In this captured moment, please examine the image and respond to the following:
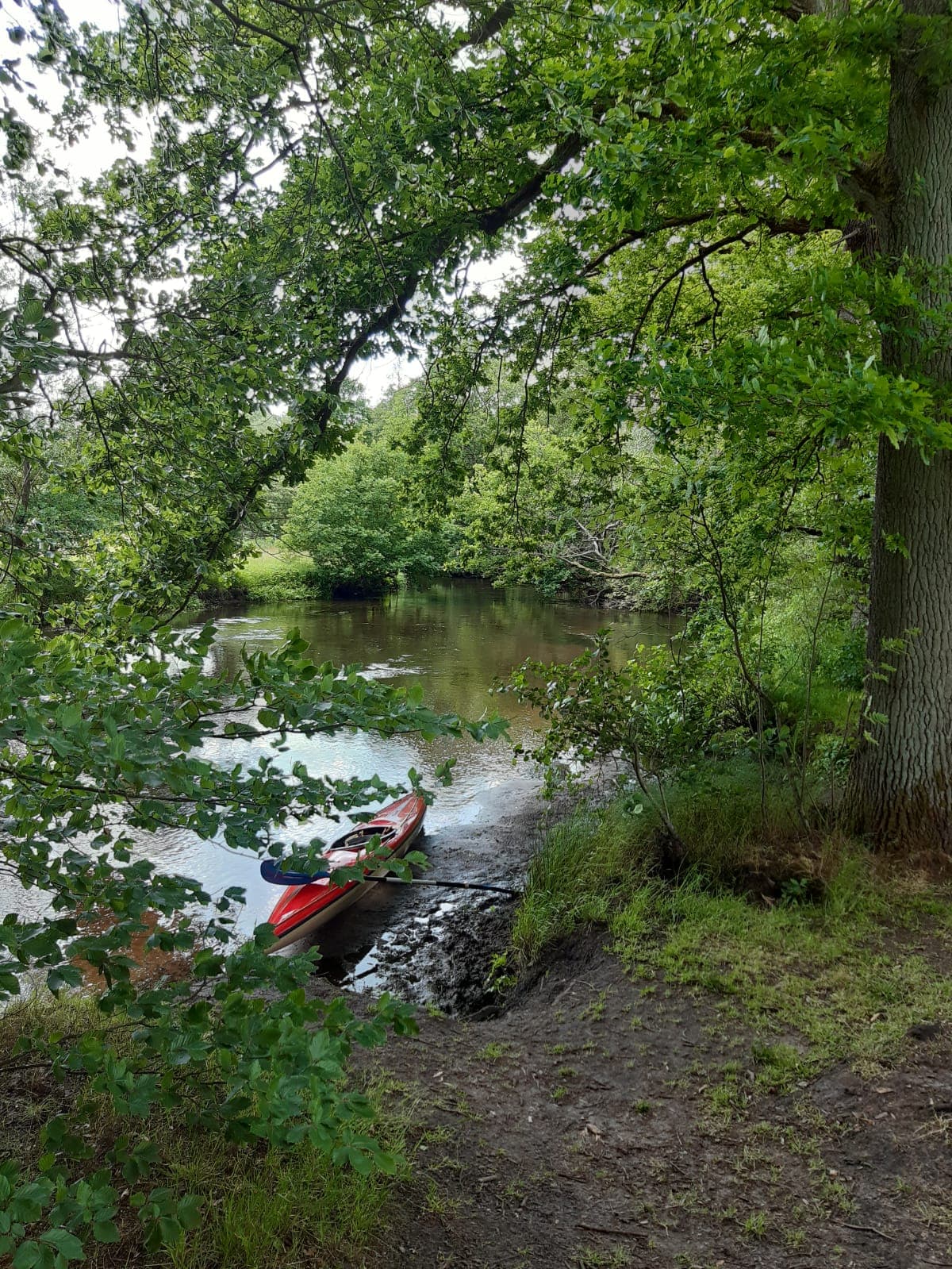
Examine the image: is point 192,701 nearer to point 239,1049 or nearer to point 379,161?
point 239,1049

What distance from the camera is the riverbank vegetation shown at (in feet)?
5.16

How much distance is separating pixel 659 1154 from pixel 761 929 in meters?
1.78

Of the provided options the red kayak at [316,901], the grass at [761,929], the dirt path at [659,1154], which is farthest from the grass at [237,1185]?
the red kayak at [316,901]

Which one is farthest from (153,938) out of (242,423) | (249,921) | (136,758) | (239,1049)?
(249,921)

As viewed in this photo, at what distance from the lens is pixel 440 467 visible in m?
6.54

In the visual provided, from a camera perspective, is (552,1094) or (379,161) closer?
(379,161)

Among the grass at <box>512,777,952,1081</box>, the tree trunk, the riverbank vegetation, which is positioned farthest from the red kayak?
the tree trunk

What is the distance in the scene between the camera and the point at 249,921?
6711 millimetres

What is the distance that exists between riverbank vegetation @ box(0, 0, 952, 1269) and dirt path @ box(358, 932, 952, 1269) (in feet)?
0.97

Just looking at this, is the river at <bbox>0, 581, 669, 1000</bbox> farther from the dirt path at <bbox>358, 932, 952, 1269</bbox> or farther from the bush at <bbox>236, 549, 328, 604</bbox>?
the dirt path at <bbox>358, 932, 952, 1269</bbox>

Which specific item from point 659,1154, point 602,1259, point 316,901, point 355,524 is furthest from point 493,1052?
point 355,524

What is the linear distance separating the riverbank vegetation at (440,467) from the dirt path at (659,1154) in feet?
0.97

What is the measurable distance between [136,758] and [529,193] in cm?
555

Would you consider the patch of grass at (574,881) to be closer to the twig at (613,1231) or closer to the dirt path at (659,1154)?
the dirt path at (659,1154)
